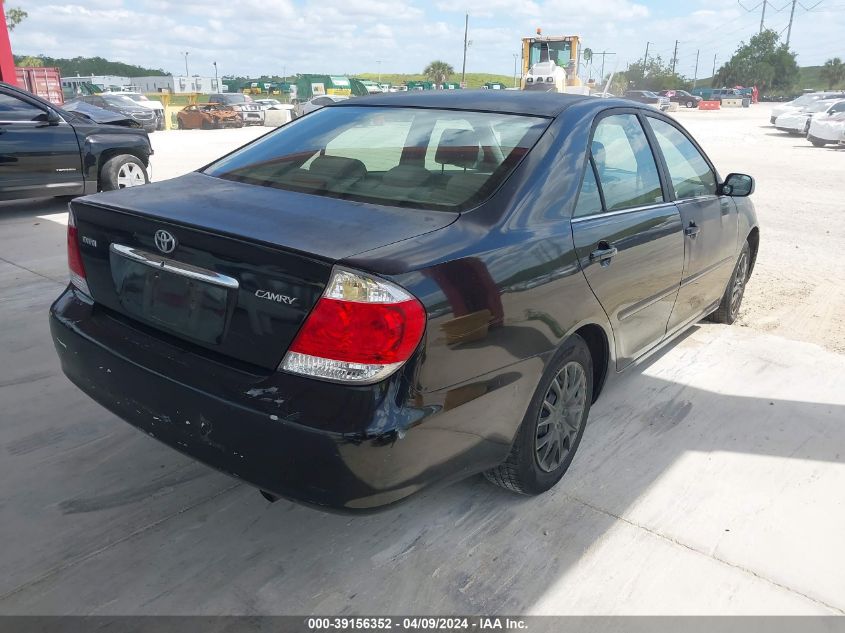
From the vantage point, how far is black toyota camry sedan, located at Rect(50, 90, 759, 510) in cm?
193

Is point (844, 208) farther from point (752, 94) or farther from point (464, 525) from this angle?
point (752, 94)

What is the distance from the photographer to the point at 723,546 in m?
2.60

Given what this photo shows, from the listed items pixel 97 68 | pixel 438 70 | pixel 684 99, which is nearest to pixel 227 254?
pixel 684 99

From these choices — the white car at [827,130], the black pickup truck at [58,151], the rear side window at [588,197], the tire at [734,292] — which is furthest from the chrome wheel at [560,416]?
the white car at [827,130]

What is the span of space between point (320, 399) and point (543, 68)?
90.8ft

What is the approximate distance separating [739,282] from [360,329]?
13.1ft

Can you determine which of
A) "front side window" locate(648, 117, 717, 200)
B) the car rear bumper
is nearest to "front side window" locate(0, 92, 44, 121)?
the car rear bumper

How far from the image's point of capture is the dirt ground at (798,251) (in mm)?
5164

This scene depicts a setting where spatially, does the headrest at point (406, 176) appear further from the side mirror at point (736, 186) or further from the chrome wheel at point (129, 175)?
the chrome wheel at point (129, 175)

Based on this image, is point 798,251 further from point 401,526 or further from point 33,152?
point 33,152

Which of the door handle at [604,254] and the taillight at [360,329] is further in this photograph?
the door handle at [604,254]

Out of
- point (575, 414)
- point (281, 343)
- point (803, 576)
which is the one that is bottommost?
point (803, 576)

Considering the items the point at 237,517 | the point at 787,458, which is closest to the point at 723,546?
the point at 787,458

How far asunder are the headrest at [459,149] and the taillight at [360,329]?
96cm
